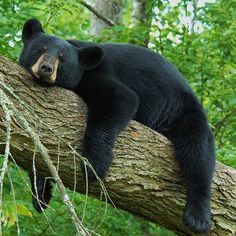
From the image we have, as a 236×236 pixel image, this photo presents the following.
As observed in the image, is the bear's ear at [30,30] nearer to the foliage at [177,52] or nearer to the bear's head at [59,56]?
the bear's head at [59,56]

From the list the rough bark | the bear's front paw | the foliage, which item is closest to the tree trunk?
the foliage

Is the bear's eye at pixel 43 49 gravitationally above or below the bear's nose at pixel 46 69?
above

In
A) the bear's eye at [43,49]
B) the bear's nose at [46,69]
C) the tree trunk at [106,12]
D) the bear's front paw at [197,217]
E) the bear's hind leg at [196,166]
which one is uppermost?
the bear's eye at [43,49]

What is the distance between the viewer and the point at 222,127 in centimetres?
857

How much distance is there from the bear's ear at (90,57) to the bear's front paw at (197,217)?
142cm

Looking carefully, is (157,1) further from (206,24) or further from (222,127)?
(222,127)

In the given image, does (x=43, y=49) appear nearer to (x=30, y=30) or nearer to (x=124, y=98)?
(x=30, y=30)

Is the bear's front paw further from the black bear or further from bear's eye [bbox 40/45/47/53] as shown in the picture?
bear's eye [bbox 40/45/47/53]

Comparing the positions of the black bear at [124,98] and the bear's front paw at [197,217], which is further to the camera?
the bear's front paw at [197,217]

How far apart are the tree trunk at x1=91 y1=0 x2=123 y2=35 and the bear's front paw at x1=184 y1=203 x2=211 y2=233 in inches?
209

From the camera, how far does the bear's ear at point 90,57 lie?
4.98m

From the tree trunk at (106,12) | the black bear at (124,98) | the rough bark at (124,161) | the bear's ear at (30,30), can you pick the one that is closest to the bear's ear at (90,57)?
the black bear at (124,98)

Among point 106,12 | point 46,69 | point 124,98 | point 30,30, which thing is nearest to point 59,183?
point 46,69

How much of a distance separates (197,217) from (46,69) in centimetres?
164
